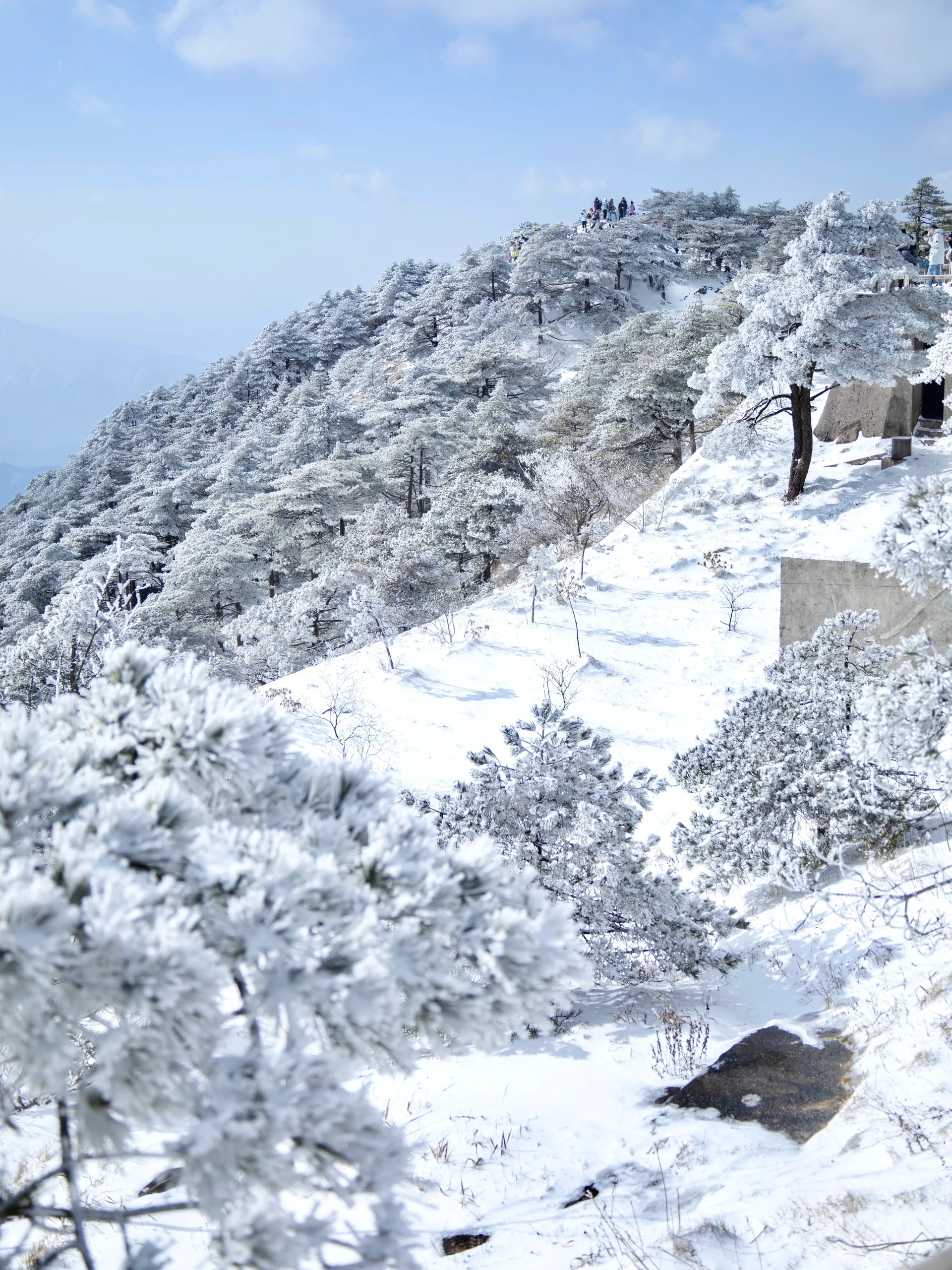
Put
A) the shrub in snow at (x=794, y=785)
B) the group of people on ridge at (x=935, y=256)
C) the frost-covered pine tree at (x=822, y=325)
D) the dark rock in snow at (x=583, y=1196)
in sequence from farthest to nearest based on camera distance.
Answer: the group of people on ridge at (x=935, y=256) < the frost-covered pine tree at (x=822, y=325) < the shrub in snow at (x=794, y=785) < the dark rock in snow at (x=583, y=1196)

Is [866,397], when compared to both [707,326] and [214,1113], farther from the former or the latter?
[214,1113]

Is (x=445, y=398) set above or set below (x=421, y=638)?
above

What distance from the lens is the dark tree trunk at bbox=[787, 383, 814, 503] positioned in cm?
1706

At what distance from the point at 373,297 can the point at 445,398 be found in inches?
1213

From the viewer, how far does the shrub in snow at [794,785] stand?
6215 mm

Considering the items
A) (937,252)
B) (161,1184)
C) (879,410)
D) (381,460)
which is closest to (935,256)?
(937,252)

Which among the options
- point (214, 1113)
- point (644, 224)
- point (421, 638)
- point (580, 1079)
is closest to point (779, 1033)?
point (580, 1079)

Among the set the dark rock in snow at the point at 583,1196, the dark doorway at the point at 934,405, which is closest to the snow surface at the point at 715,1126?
the dark rock in snow at the point at 583,1196

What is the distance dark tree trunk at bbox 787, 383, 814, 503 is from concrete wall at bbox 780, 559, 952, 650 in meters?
8.42

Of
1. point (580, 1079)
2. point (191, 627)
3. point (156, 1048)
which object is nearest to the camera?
point (156, 1048)

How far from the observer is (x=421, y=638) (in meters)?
15.9

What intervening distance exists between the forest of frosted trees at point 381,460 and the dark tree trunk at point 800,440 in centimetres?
425

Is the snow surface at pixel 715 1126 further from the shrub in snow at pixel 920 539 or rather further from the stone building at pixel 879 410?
the stone building at pixel 879 410

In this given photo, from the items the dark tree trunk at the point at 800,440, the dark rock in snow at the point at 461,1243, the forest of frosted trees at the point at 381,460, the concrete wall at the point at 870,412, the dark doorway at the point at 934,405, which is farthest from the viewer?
the forest of frosted trees at the point at 381,460
